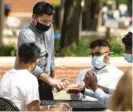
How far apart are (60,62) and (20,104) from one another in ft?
15.0

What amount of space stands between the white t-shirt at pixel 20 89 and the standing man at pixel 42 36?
0.74 m

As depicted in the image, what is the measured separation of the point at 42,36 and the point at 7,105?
1.30 metres

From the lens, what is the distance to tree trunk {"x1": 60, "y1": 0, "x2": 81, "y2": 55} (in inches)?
453

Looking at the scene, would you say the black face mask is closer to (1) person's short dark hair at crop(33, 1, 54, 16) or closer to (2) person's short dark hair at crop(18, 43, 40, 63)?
(1) person's short dark hair at crop(33, 1, 54, 16)

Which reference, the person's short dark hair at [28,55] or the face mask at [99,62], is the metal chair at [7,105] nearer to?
the person's short dark hair at [28,55]

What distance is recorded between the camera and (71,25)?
11602 millimetres

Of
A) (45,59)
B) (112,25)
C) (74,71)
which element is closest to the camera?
(45,59)

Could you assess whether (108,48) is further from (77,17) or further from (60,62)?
(77,17)

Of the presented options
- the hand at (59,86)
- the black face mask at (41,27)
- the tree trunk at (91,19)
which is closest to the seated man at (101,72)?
the hand at (59,86)

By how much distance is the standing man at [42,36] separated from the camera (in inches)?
212

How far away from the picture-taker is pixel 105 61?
18.2 feet

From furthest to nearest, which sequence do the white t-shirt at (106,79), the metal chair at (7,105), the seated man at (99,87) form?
the white t-shirt at (106,79) < the seated man at (99,87) < the metal chair at (7,105)

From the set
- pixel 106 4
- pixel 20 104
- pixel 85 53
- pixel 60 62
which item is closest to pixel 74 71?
pixel 60 62

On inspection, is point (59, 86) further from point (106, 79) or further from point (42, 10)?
point (42, 10)
